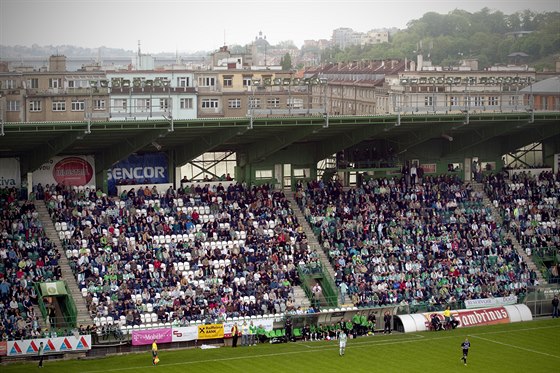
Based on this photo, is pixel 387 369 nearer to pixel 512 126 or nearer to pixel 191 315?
pixel 191 315

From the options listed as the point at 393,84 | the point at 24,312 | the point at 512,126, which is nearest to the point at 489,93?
the point at 393,84

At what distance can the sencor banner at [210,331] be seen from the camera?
47812 mm

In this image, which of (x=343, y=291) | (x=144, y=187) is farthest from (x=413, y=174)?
(x=144, y=187)

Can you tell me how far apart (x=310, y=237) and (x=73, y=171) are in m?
12.6

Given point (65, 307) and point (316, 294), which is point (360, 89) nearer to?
point (316, 294)

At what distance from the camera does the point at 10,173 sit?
53531 mm

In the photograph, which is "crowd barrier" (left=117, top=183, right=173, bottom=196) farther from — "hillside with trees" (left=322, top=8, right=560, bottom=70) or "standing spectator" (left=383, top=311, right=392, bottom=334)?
"hillside with trees" (left=322, top=8, right=560, bottom=70)

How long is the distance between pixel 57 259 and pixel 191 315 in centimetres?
666

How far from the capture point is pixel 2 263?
47781 mm

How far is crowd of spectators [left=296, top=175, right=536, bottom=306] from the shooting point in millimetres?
53625

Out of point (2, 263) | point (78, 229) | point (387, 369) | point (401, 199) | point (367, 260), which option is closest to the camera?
point (387, 369)

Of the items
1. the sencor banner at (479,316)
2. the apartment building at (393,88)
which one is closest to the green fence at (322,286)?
the sencor banner at (479,316)

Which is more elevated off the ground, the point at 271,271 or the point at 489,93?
the point at 489,93

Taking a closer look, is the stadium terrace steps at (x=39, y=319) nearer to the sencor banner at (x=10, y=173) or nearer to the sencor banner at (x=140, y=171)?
the sencor banner at (x=10, y=173)
